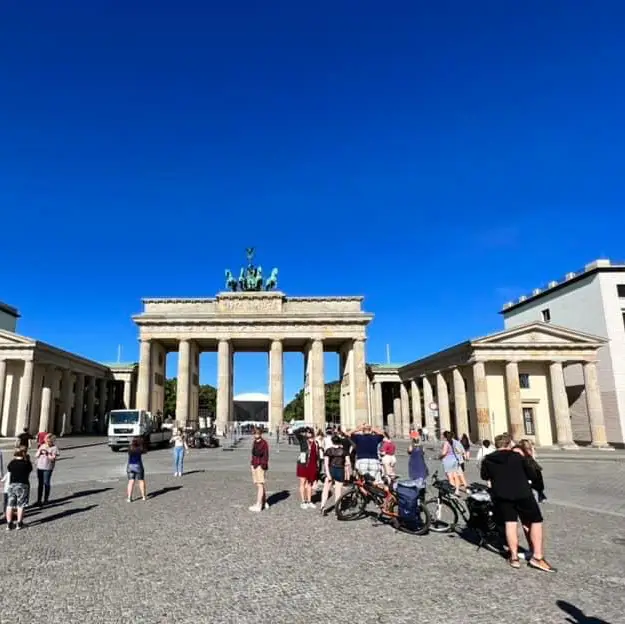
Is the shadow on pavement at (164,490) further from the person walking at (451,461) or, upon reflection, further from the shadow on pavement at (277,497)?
the person walking at (451,461)

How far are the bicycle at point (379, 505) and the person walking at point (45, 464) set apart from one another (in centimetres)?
763

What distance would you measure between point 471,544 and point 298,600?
13.7ft

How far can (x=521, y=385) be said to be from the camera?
44.0 meters

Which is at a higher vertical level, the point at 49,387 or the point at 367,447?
the point at 49,387

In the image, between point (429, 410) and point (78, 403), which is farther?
point (78, 403)

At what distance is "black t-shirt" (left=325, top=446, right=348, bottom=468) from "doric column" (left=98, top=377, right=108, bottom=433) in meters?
60.2

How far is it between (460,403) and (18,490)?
131ft

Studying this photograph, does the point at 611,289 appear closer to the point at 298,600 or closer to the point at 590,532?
the point at 590,532

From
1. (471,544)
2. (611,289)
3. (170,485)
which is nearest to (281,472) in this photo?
(170,485)

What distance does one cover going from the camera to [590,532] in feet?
30.4

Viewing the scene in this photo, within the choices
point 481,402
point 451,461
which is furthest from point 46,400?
point 451,461

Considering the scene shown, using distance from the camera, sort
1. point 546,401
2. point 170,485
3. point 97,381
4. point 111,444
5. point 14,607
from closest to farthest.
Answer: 1. point 14,607
2. point 170,485
3. point 111,444
4. point 546,401
5. point 97,381

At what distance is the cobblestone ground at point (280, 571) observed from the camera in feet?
17.5

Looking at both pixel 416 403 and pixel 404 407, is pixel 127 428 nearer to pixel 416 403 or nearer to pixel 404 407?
pixel 416 403
